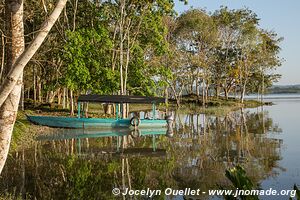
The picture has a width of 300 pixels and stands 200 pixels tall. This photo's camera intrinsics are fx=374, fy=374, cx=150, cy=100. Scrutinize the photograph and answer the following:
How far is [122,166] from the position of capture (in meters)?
15.1

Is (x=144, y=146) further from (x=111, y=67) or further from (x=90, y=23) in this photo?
(x=90, y=23)

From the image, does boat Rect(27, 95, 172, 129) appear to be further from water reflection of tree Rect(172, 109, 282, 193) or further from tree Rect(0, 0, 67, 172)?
tree Rect(0, 0, 67, 172)

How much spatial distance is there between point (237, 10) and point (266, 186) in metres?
56.1

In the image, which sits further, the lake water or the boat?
the boat

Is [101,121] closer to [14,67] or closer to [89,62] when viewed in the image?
[89,62]

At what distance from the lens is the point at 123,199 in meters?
10.4

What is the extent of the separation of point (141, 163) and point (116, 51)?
23711mm

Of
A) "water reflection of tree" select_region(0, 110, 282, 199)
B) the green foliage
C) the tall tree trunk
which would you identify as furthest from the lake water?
the green foliage

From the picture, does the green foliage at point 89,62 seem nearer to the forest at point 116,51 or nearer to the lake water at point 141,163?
the forest at point 116,51

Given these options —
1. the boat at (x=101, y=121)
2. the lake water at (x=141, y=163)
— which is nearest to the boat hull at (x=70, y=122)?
the boat at (x=101, y=121)

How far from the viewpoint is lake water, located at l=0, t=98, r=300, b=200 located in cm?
1206

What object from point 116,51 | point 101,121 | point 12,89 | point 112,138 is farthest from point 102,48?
point 12,89

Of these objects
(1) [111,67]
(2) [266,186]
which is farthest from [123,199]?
(1) [111,67]

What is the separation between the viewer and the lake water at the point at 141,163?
39.6 feet
